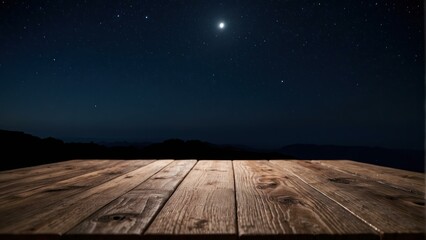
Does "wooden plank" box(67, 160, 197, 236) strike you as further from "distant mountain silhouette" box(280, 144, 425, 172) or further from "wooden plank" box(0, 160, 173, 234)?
"distant mountain silhouette" box(280, 144, 425, 172)

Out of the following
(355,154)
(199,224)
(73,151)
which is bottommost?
(355,154)

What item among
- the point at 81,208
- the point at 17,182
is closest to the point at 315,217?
the point at 81,208

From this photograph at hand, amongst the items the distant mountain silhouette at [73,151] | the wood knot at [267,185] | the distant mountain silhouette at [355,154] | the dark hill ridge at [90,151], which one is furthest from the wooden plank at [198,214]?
the distant mountain silhouette at [355,154]

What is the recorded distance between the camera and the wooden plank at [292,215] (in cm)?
63

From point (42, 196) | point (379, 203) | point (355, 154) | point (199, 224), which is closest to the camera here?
point (199, 224)

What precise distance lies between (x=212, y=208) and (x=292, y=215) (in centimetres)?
25

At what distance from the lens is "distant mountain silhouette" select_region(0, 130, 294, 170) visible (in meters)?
12.4

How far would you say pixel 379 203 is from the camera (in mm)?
931

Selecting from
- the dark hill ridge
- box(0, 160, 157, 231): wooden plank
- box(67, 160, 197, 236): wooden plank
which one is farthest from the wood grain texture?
the dark hill ridge

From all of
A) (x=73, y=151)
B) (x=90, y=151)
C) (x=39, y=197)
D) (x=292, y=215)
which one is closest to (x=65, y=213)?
(x=39, y=197)

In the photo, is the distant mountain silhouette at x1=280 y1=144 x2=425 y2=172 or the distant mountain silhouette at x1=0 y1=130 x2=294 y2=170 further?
the distant mountain silhouette at x1=280 y1=144 x2=425 y2=172

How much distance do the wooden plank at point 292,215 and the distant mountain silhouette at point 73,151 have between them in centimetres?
1228

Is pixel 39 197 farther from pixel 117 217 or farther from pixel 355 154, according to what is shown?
pixel 355 154
